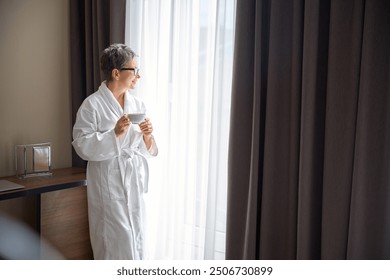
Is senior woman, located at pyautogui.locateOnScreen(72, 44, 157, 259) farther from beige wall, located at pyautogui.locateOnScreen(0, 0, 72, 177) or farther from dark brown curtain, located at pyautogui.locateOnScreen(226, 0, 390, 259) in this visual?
beige wall, located at pyautogui.locateOnScreen(0, 0, 72, 177)

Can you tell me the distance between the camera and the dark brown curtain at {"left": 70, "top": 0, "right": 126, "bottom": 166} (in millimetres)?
2451

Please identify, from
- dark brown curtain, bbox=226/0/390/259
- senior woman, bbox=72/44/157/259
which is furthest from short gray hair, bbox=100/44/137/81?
dark brown curtain, bbox=226/0/390/259

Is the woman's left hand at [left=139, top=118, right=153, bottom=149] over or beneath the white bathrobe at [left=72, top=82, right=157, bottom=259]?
over

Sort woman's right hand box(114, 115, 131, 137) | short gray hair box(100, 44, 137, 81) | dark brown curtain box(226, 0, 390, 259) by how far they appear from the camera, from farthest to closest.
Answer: short gray hair box(100, 44, 137, 81) < woman's right hand box(114, 115, 131, 137) < dark brown curtain box(226, 0, 390, 259)

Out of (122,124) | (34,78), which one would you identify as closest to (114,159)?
(122,124)

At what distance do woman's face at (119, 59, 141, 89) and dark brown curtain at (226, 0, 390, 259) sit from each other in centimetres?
54

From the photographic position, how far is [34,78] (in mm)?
2529

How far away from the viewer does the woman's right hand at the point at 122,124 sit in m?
1.69

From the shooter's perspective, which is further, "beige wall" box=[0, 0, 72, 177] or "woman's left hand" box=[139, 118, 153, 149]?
"beige wall" box=[0, 0, 72, 177]

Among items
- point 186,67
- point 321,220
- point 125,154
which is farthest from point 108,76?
point 321,220

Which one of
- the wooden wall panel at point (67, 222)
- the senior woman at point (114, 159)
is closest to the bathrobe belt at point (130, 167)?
the senior woman at point (114, 159)

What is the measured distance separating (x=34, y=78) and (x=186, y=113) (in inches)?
47.5

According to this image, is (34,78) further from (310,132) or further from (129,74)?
(310,132)
